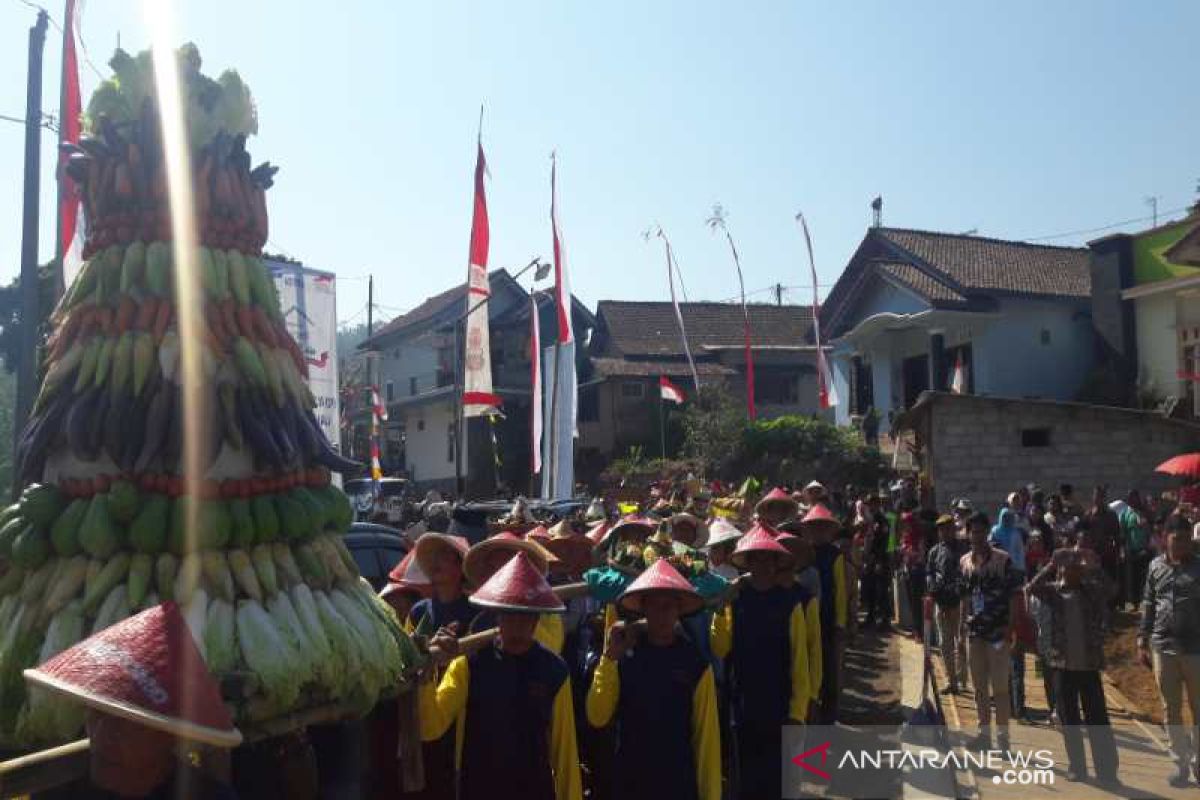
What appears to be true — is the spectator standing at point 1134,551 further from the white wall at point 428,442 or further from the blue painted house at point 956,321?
the white wall at point 428,442

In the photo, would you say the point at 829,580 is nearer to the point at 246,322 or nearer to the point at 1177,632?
the point at 1177,632

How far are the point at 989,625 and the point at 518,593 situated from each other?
222 inches

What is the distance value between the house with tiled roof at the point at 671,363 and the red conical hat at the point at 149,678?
32.4m

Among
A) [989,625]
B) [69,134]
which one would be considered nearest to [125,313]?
[989,625]

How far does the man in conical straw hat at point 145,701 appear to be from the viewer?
2.46 m

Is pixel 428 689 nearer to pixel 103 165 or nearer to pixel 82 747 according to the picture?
pixel 82 747

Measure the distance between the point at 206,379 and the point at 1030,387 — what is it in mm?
28143

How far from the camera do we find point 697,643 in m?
5.25

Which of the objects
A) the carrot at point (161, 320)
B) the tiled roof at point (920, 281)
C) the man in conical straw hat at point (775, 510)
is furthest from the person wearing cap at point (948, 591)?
the tiled roof at point (920, 281)

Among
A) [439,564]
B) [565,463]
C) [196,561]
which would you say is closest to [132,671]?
[196,561]

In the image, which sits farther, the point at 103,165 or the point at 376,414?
the point at 376,414

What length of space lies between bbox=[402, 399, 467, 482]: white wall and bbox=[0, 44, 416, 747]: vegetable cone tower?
34.4 metres

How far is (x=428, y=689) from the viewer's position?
424 cm

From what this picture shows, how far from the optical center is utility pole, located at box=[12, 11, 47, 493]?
10.8 meters
